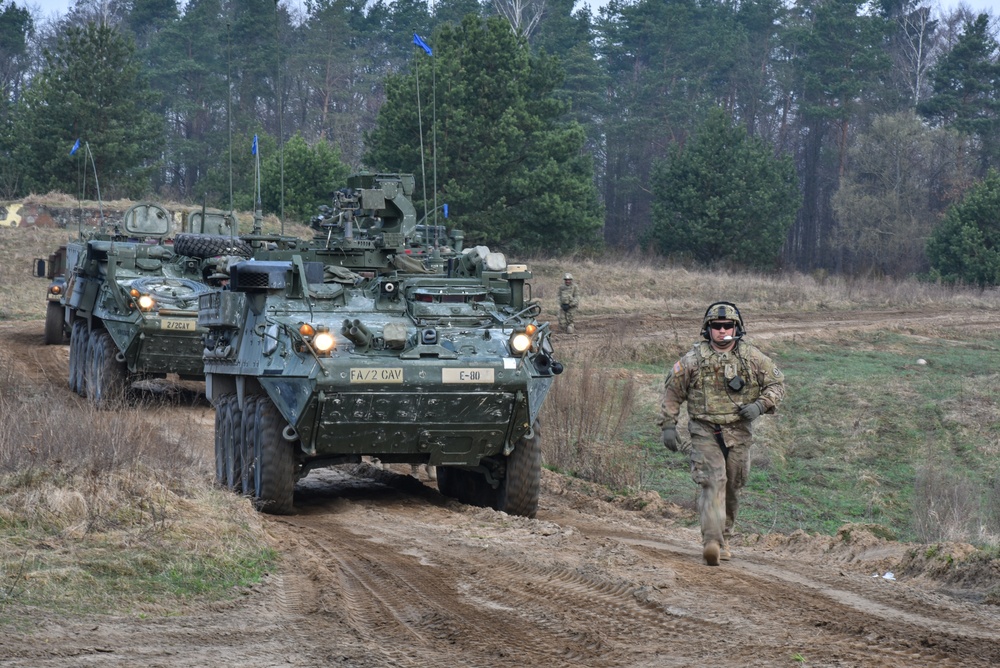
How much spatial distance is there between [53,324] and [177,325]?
8.67m

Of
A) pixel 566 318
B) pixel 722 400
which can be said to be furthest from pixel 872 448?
pixel 722 400

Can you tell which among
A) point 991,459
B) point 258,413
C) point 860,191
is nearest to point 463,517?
point 258,413

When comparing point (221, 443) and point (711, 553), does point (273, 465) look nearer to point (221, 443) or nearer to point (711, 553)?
point (221, 443)

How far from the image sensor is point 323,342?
33.9 ft

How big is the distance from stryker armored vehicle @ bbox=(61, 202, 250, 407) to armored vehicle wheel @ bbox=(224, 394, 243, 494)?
448 centimetres

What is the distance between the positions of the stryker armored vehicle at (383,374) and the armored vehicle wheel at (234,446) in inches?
0.8

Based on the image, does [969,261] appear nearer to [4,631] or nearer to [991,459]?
[991,459]

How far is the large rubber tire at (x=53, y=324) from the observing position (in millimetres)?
25359

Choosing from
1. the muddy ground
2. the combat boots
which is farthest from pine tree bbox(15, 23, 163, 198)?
the combat boots

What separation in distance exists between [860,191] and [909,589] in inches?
1969

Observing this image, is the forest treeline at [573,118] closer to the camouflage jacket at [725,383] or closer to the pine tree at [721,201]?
the pine tree at [721,201]

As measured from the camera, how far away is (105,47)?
45.9 metres

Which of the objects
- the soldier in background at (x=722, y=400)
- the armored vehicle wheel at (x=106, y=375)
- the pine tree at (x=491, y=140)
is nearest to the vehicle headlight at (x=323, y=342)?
the soldier in background at (x=722, y=400)

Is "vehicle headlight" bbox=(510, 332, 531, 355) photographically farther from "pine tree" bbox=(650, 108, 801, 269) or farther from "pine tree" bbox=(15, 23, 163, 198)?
"pine tree" bbox=(650, 108, 801, 269)
